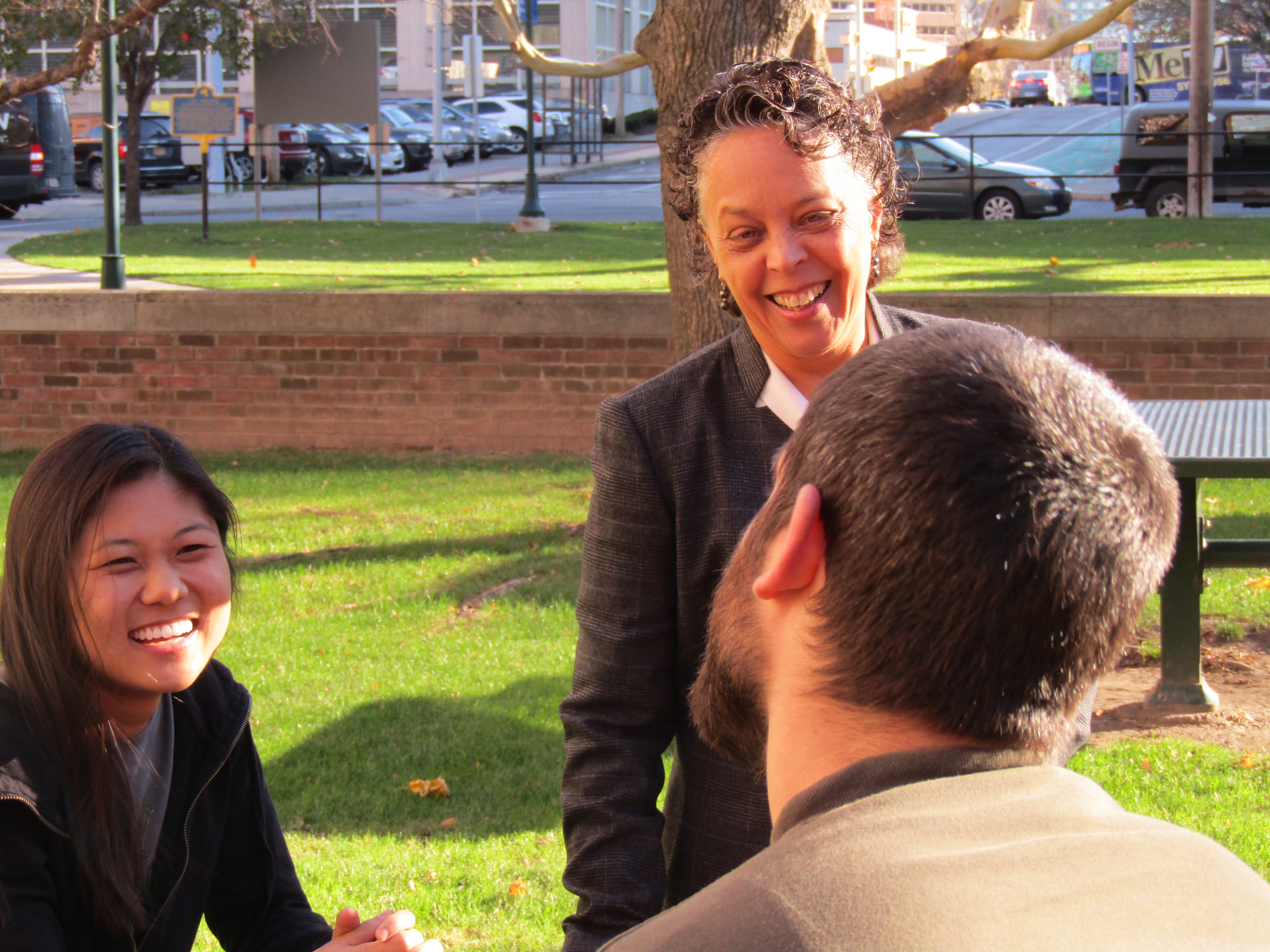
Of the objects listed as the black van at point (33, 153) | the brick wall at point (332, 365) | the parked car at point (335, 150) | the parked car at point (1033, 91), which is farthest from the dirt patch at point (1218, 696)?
the parked car at point (1033, 91)

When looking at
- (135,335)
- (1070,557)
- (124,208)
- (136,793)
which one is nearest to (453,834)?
(136,793)

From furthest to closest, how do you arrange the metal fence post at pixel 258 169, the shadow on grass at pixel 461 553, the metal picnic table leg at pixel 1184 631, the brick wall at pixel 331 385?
the metal fence post at pixel 258 169 < the brick wall at pixel 331 385 < the shadow on grass at pixel 461 553 < the metal picnic table leg at pixel 1184 631

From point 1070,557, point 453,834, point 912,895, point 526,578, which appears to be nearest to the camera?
point 912,895

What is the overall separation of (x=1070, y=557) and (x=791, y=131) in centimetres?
103

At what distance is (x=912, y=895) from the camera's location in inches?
37.6

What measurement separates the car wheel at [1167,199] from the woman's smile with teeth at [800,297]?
21045mm

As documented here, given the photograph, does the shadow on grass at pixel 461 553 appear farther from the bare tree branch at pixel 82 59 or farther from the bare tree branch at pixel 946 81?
the bare tree branch at pixel 946 81

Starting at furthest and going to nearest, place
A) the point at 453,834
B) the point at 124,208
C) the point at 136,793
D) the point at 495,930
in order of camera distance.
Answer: the point at 124,208 → the point at 453,834 → the point at 495,930 → the point at 136,793

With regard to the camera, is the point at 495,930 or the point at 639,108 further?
the point at 639,108

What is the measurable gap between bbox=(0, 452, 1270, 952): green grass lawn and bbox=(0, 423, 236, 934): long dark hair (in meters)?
0.81

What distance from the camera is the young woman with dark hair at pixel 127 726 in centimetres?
226

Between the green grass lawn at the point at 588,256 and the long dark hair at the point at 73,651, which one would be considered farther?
the green grass lawn at the point at 588,256

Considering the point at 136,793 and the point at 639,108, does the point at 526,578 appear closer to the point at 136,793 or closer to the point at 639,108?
the point at 136,793

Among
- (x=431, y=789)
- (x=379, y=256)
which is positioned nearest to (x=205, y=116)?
(x=379, y=256)
